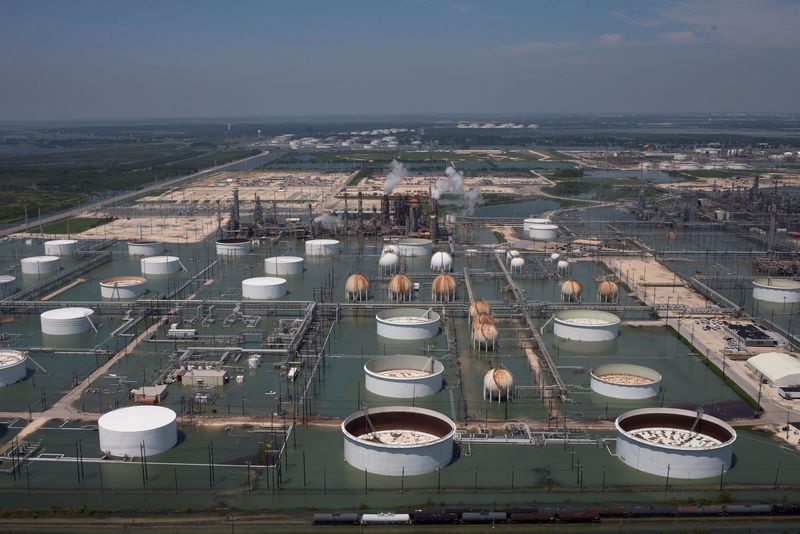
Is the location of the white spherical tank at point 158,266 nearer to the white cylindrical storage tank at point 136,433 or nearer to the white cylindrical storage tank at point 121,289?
the white cylindrical storage tank at point 121,289

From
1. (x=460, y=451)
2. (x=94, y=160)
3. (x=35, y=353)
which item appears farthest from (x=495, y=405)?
(x=94, y=160)

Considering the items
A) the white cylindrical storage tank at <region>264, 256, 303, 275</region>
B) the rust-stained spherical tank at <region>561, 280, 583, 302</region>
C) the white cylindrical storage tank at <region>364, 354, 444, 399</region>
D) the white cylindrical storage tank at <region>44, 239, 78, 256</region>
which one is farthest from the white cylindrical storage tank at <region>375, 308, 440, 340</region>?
the white cylindrical storage tank at <region>44, 239, 78, 256</region>

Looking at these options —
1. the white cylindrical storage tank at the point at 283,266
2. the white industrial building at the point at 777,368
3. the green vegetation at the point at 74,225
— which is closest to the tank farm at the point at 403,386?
the white cylindrical storage tank at the point at 283,266

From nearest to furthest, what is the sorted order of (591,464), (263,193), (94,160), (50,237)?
(591,464) < (50,237) < (263,193) < (94,160)

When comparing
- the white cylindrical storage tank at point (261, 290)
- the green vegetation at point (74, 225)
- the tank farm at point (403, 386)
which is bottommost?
the tank farm at point (403, 386)

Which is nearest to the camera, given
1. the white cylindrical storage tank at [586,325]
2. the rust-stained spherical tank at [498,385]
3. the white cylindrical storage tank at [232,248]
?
the rust-stained spherical tank at [498,385]

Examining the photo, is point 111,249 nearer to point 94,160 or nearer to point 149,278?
point 149,278
